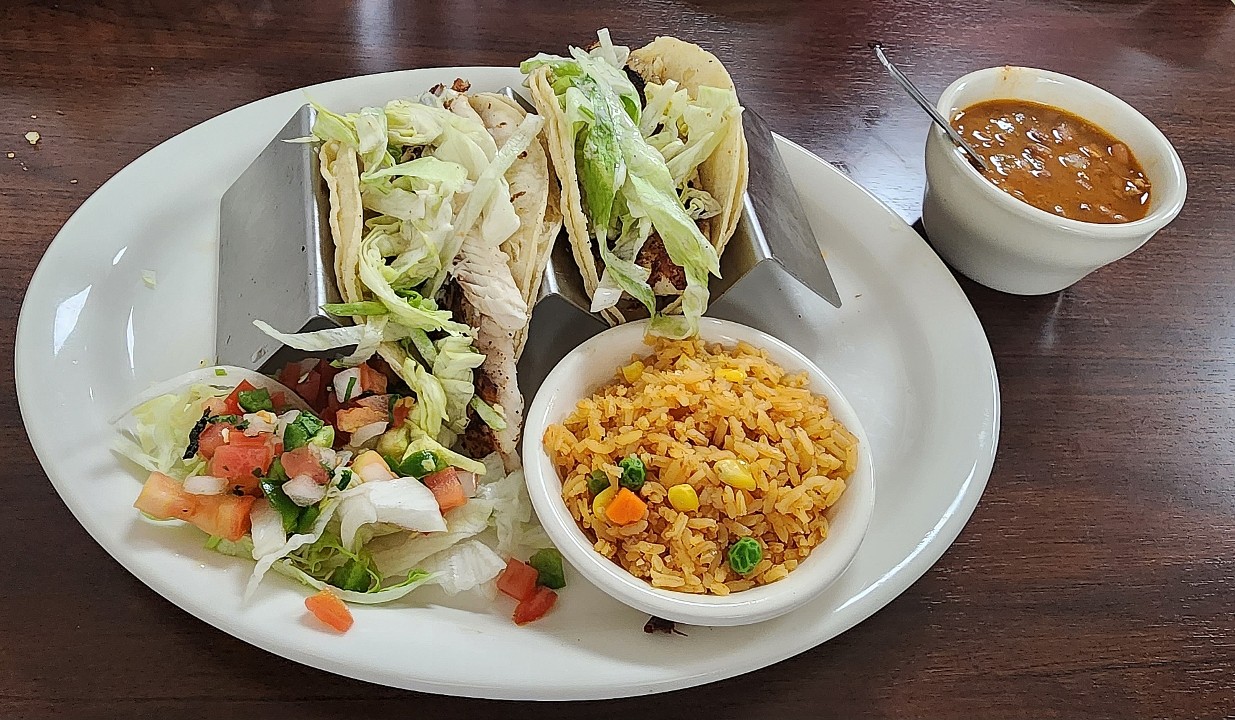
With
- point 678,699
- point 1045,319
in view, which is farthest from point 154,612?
point 1045,319

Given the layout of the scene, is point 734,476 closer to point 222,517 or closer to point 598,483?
point 598,483

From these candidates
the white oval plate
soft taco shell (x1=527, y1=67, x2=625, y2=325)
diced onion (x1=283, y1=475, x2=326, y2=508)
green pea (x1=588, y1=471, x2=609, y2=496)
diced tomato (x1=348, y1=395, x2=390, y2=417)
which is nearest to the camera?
the white oval plate

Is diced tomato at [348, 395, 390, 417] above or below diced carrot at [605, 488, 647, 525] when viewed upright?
above

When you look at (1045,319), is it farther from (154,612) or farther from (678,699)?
(154,612)

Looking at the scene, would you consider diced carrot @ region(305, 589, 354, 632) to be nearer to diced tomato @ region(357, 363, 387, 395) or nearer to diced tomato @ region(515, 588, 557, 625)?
diced tomato @ region(515, 588, 557, 625)

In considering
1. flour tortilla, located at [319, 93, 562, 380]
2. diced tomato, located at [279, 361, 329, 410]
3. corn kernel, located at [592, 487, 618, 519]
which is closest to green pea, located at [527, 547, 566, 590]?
corn kernel, located at [592, 487, 618, 519]

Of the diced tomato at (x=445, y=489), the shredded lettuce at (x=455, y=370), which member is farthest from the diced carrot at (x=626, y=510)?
the shredded lettuce at (x=455, y=370)

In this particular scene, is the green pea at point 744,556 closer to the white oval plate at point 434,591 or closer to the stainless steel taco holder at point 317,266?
the white oval plate at point 434,591

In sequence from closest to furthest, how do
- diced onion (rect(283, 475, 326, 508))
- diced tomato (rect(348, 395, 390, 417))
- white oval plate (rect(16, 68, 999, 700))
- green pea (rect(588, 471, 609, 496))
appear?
white oval plate (rect(16, 68, 999, 700)) < diced onion (rect(283, 475, 326, 508)) < green pea (rect(588, 471, 609, 496)) < diced tomato (rect(348, 395, 390, 417))
